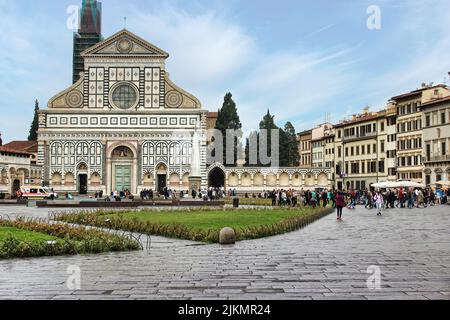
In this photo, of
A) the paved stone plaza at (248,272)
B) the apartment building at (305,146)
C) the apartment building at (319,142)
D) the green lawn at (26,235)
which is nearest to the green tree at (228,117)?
the apartment building at (319,142)

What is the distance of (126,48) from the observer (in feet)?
235

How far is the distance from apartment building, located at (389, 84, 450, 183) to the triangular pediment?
27.7 m

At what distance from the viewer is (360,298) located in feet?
27.8

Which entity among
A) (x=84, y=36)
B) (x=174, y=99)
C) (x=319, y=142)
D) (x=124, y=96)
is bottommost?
(x=319, y=142)

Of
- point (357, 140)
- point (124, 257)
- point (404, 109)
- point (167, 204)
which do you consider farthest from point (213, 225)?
point (357, 140)

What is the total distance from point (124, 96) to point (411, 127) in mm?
32620

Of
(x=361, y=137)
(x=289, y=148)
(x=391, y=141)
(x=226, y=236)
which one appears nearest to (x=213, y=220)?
(x=226, y=236)

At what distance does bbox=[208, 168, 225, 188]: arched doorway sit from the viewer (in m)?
76.0

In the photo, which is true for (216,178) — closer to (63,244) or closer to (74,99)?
(74,99)

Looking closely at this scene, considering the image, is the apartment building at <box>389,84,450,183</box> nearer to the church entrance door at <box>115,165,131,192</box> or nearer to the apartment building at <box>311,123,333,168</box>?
the apartment building at <box>311,123,333,168</box>

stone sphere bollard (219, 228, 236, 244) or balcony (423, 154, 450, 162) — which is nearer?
stone sphere bollard (219, 228, 236, 244)

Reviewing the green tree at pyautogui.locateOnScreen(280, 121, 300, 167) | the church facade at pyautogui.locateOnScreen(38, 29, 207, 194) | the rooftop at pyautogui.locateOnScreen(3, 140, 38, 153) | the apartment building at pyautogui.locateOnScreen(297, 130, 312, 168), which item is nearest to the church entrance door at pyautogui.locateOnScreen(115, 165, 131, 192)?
the church facade at pyautogui.locateOnScreen(38, 29, 207, 194)

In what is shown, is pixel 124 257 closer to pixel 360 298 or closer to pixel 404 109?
pixel 360 298
